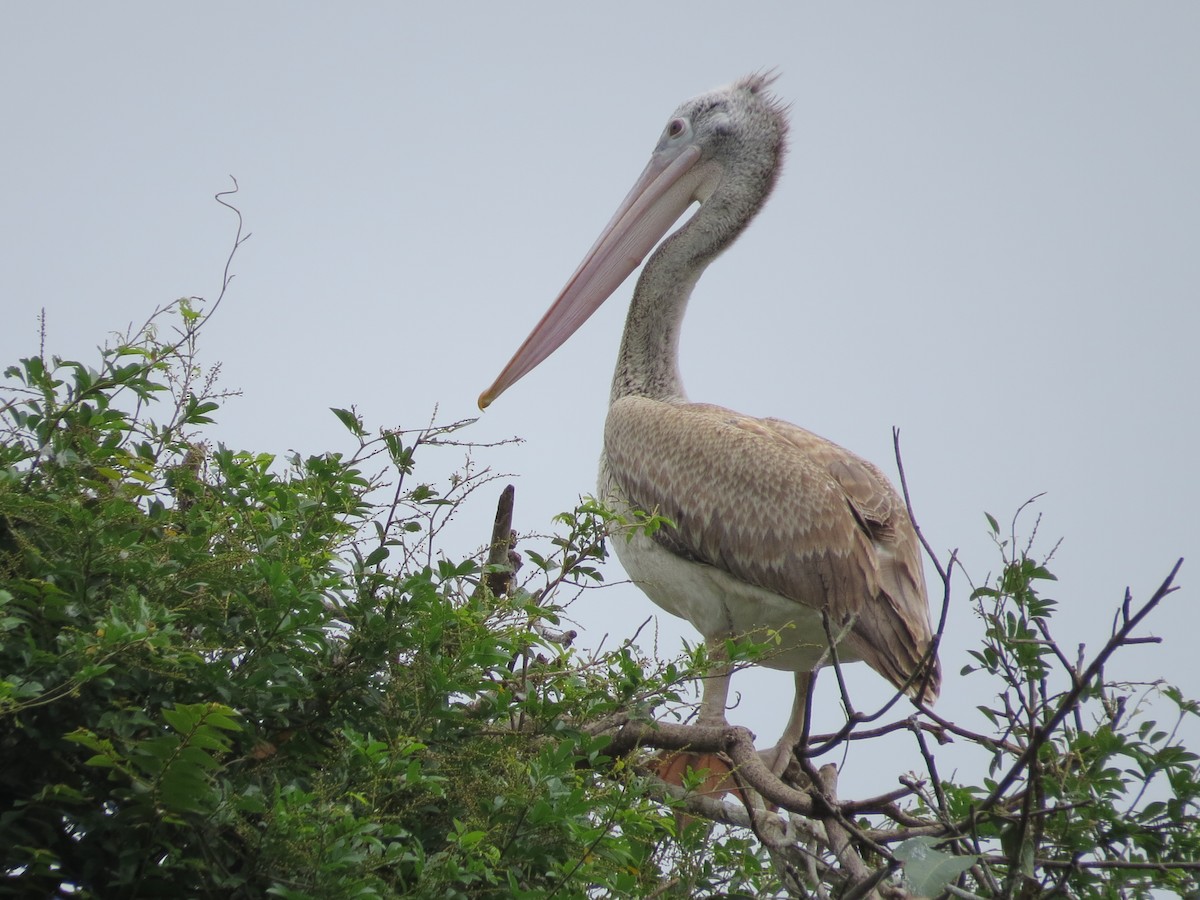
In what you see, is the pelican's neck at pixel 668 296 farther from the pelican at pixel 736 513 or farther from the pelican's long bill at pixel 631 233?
the pelican's long bill at pixel 631 233

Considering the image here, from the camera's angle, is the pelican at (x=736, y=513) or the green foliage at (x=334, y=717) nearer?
the green foliage at (x=334, y=717)

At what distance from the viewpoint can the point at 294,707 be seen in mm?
2793

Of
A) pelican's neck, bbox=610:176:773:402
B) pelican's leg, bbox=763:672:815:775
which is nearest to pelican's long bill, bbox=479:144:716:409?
pelican's neck, bbox=610:176:773:402

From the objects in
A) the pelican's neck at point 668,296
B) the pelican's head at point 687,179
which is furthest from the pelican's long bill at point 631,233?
the pelican's neck at point 668,296

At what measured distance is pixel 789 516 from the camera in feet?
18.6

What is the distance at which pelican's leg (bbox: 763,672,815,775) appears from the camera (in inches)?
211

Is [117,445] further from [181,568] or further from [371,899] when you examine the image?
[371,899]

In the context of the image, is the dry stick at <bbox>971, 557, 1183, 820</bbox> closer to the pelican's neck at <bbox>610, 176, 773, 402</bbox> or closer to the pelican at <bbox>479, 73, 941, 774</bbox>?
the pelican at <bbox>479, 73, 941, 774</bbox>

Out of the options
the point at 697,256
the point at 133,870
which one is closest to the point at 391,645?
the point at 133,870

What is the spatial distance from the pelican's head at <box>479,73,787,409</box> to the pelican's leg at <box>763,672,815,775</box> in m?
2.32

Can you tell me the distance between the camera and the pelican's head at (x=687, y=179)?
732 cm

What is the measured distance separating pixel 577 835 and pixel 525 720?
0.67 m

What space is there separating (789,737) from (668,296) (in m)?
2.40

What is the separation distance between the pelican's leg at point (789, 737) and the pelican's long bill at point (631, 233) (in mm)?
2280
